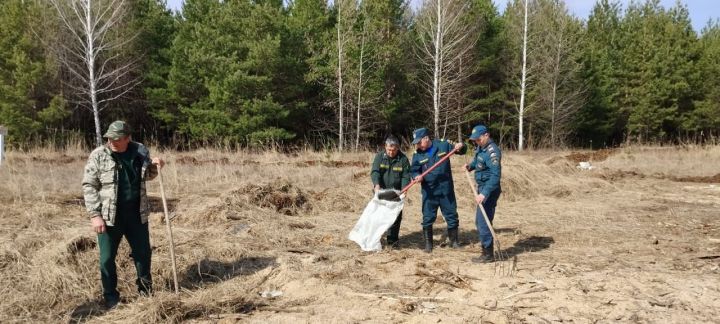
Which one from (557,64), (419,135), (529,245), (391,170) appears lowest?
(529,245)

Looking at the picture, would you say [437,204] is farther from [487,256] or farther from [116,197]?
[116,197]

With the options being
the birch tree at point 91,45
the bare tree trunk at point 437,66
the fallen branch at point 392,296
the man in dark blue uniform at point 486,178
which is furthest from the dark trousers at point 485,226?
the birch tree at point 91,45

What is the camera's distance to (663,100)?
3130cm

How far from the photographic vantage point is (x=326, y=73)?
74.4 ft

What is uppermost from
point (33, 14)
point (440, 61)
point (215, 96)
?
point (33, 14)

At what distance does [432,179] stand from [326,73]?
55.4 ft

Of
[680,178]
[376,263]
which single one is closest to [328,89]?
[680,178]

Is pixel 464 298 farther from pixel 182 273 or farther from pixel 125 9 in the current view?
pixel 125 9

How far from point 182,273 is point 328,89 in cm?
1843

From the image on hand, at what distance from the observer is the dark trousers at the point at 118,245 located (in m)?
4.45

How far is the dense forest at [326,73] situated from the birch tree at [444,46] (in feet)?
0.34

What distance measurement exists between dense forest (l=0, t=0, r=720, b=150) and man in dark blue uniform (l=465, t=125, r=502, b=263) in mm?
15716

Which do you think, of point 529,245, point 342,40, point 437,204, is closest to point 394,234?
point 437,204

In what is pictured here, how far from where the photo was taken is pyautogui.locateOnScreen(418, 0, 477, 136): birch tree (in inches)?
888
